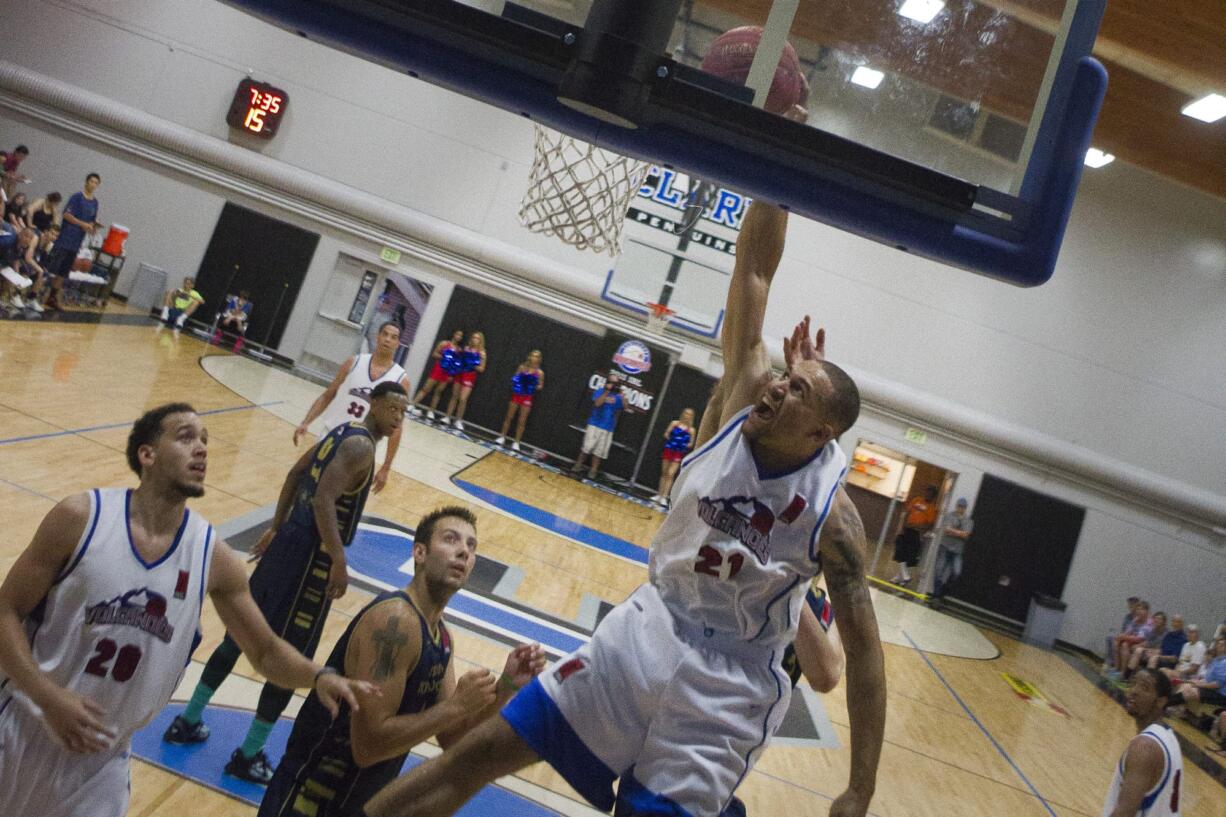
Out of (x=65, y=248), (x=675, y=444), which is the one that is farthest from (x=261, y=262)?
(x=675, y=444)

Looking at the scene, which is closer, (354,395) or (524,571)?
(354,395)

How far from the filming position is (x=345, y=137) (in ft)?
59.4

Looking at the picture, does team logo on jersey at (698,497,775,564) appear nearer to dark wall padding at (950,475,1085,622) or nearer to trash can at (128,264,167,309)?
dark wall padding at (950,475,1085,622)

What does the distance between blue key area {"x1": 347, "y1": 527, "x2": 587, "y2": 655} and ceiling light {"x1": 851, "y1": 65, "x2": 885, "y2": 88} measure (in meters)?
4.85

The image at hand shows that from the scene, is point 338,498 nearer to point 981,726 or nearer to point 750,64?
point 750,64

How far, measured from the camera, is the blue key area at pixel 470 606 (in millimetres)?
7035

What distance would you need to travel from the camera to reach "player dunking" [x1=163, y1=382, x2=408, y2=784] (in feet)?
13.1

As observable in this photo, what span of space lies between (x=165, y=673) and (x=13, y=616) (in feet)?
1.32

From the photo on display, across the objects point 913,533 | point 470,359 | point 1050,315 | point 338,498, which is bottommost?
point 338,498

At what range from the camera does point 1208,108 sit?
11438 millimetres

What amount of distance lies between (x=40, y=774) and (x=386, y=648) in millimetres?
913

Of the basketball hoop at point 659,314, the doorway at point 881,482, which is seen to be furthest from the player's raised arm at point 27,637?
the doorway at point 881,482

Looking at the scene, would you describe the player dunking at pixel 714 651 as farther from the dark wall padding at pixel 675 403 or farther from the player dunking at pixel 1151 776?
the dark wall padding at pixel 675 403

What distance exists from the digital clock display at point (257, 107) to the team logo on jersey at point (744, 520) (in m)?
17.9
